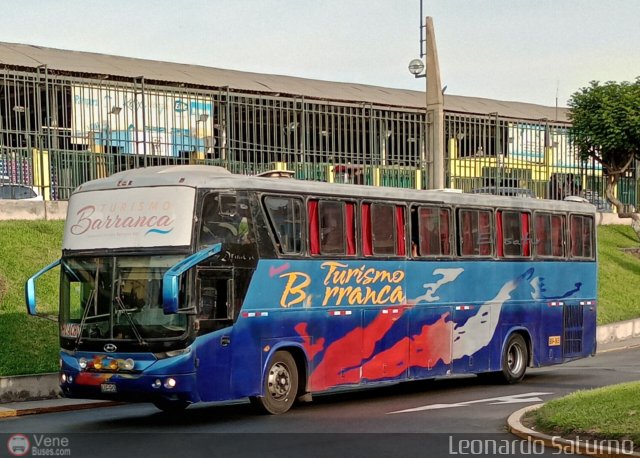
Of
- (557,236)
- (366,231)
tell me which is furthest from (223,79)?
(366,231)

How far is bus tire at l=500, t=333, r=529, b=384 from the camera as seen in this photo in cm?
2188

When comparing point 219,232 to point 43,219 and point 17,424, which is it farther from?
point 43,219

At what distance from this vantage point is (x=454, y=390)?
20.7 m

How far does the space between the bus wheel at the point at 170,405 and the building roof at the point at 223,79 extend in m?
14.0

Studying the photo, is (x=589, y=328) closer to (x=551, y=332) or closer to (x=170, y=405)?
(x=551, y=332)

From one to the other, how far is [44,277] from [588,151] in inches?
957

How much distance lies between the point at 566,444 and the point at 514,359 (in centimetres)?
1018

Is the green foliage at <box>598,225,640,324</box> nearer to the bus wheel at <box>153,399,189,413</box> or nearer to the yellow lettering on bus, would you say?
the yellow lettering on bus

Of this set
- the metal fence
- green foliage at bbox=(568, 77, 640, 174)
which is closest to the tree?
green foliage at bbox=(568, 77, 640, 174)

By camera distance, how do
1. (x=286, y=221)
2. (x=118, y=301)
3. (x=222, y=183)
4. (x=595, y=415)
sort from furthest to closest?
(x=286, y=221) < (x=222, y=183) < (x=118, y=301) < (x=595, y=415)

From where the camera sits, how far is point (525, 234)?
22.4m

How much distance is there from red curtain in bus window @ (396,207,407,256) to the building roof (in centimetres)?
1349

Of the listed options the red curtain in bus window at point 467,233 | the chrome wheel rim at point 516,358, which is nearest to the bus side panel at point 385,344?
the red curtain in bus window at point 467,233

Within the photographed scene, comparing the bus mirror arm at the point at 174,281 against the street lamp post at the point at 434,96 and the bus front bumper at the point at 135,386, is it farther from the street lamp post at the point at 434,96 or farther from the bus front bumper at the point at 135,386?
the street lamp post at the point at 434,96
